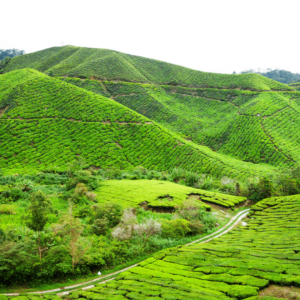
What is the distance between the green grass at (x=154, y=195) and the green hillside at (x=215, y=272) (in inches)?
417

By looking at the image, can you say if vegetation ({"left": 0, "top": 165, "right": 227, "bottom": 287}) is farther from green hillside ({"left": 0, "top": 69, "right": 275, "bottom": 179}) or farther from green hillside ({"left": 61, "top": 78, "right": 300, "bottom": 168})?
green hillside ({"left": 61, "top": 78, "right": 300, "bottom": 168})

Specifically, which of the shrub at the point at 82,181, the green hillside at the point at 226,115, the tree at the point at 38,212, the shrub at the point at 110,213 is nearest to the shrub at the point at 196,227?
the shrub at the point at 110,213

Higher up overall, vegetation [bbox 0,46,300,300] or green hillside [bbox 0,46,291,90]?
green hillside [bbox 0,46,291,90]

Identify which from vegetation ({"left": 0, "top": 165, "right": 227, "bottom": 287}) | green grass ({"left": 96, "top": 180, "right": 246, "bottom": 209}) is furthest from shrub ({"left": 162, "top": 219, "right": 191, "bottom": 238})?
green grass ({"left": 96, "top": 180, "right": 246, "bottom": 209})

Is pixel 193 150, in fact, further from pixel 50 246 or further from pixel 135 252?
pixel 50 246

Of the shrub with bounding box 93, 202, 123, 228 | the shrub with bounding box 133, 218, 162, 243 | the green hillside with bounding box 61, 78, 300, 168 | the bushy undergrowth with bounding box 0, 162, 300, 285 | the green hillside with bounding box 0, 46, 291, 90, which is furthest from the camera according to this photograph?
the green hillside with bounding box 0, 46, 291, 90

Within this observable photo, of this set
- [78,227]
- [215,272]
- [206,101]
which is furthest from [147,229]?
[206,101]

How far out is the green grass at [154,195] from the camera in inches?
1071

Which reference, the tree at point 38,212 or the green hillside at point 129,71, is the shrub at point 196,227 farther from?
the green hillside at point 129,71

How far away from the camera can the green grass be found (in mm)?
27209

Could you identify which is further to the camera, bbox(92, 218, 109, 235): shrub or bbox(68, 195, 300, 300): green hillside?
bbox(92, 218, 109, 235): shrub

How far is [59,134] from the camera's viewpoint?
47.9 m

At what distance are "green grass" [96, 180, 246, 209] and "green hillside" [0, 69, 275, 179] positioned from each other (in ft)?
36.8

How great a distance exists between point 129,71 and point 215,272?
87.6 meters
